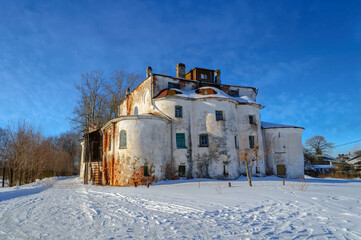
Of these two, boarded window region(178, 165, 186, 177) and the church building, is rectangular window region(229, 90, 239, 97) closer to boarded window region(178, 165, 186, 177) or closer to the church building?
the church building

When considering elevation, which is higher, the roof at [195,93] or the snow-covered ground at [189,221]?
the roof at [195,93]

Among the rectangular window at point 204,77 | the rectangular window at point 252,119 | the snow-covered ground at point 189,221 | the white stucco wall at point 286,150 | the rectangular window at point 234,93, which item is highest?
the rectangular window at point 204,77

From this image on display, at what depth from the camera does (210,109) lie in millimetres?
22422

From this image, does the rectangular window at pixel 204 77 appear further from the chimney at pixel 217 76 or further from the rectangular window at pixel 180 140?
the rectangular window at pixel 180 140

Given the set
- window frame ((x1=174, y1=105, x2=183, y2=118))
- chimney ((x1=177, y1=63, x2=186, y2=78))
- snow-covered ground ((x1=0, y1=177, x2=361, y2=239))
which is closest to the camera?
snow-covered ground ((x1=0, y1=177, x2=361, y2=239))

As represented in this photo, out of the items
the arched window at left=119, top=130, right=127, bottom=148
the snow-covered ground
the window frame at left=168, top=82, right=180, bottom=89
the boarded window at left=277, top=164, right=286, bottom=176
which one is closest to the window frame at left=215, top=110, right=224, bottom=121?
the window frame at left=168, top=82, right=180, bottom=89

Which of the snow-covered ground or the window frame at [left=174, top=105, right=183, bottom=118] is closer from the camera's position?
the snow-covered ground

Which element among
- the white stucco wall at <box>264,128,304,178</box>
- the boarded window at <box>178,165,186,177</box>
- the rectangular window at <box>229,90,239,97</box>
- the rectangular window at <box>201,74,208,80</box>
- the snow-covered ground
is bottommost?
the snow-covered ground

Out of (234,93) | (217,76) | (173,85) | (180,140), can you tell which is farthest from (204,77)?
(180,140)

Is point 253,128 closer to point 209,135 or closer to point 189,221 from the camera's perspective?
point 209,135

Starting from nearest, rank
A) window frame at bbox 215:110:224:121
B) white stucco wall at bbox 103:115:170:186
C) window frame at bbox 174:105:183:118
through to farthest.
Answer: white stucco wall at bbox 103:115:170:186 < window frame at bbox 174:105:183:118 < window frame at bbox 215:110:224:121

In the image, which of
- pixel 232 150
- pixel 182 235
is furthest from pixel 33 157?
pixel 182 235

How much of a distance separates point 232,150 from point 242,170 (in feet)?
9.13

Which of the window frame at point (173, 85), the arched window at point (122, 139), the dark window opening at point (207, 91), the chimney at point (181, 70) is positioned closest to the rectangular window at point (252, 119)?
the dark window opening at point (207, 91)
